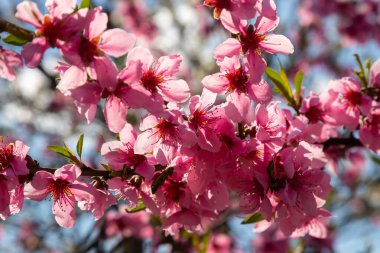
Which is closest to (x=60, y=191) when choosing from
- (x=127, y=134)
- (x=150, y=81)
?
(x=127, y=134)

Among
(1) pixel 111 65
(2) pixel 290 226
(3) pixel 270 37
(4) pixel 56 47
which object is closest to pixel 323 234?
(2) pixel 290 226

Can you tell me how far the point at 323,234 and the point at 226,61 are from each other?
1005 millimetres

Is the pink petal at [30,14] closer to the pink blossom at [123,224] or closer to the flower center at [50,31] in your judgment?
the flower center at [50,31]

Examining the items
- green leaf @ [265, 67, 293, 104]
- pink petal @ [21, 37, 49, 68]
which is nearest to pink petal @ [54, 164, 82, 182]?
Answer: pink petal @ [21, 37, 49, 68]

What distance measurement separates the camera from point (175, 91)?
1.67 meters

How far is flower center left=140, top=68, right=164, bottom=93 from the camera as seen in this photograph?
1626 mm

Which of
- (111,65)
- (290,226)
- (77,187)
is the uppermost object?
(111,65)

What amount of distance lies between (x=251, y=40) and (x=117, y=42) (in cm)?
56

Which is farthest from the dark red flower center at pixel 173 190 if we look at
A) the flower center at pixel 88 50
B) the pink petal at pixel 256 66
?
the flower center at pixel 88 50

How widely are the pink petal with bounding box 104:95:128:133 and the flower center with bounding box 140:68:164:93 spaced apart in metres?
0.12

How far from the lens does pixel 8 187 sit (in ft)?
4.99

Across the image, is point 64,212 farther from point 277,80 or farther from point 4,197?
point 277,80

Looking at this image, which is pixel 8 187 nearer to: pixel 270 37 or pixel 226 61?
pixel 226 61

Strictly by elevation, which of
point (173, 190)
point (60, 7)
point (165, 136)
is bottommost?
point (173, 190)
